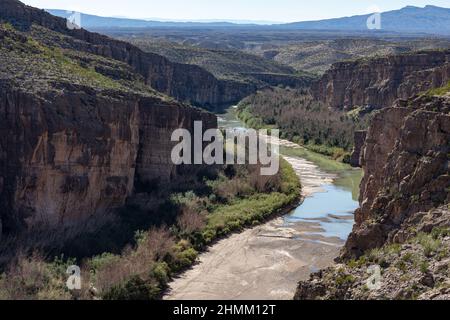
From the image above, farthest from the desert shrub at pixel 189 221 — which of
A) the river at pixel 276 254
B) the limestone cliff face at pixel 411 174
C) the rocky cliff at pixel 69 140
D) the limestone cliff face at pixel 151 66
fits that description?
the limestone cliff face at pixel 151 66

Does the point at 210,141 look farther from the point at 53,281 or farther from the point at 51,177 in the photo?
the point at 53,281

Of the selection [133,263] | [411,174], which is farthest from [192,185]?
[411,174]

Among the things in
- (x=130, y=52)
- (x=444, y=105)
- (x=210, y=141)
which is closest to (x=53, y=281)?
(x=444, y=105)

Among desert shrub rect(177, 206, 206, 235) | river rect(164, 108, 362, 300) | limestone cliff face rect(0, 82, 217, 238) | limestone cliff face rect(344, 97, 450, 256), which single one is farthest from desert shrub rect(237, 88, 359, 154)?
limestone cliff face rect(344, 97, 450, 256)

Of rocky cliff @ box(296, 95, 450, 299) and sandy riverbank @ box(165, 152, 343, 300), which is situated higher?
rocky cliff @ box(296, 95, 450, 299)

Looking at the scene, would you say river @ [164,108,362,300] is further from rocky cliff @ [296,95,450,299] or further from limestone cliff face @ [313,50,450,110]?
limestone cliff face @ [313,50,450,110]

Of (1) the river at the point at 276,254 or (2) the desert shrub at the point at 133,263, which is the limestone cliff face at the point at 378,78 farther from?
(2) the desert shrub at the point at 133,263
